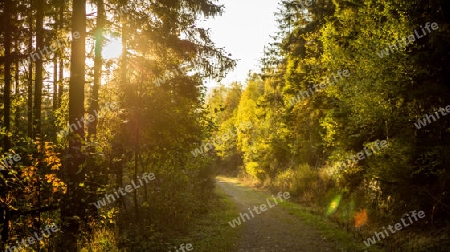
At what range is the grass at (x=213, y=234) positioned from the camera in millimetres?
10898

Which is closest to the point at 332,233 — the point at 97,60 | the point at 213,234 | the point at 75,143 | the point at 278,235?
the point at 278,235

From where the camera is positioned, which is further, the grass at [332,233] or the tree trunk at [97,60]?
the tree trunk at [97,60]

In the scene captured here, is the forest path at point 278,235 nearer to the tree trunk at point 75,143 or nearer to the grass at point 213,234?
the grass at point 213,234

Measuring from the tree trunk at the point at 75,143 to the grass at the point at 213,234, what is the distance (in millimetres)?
3665

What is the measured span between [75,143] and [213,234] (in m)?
6.22

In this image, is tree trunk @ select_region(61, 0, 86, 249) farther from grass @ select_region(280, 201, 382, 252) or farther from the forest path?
grass @ select_region(280, 201, 382, 252)

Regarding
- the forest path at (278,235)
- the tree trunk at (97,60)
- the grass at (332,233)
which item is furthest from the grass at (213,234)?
the tree trunk at (97,60)

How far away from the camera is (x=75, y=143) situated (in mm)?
8633

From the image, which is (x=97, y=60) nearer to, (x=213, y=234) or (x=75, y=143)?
(x=75, y=143)

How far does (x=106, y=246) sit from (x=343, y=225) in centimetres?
939

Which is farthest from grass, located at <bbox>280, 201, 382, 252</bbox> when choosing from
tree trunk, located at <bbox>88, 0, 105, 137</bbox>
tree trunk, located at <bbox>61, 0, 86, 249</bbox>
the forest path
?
tree trunk, located at <bbox>88, 0, 105, 137</bbox>

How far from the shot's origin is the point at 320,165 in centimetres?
2547

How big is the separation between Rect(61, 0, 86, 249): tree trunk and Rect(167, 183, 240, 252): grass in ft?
12.0

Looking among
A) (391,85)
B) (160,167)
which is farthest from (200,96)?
(391,85)
